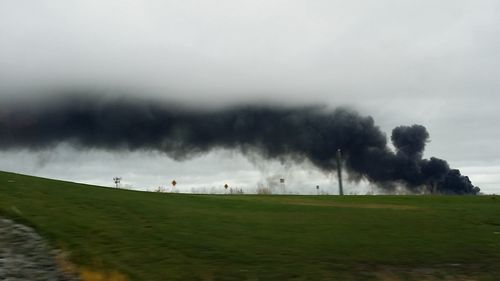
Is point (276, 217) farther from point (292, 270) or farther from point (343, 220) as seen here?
point (292, 270)

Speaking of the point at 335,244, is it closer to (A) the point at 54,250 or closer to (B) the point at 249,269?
(B) the point at 249,269

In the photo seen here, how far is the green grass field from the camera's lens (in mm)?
14133

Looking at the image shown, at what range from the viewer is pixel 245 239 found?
17.5 metres

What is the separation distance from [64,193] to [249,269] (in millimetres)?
10184

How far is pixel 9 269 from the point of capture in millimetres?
12719

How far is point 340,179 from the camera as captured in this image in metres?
61.9

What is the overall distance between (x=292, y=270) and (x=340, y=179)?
4845 cm

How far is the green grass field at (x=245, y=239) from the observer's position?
14.1 metres

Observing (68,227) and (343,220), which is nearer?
(68,227)

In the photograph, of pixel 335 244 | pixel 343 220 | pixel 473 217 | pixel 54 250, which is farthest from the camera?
pixel 473 217

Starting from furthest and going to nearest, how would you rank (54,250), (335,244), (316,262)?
1. (335,244)
2. (316,262)
3. (54,250)

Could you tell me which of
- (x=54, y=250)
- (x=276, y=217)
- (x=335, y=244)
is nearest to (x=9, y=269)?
(x=54, y=250)

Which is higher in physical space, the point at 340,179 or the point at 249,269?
the point at 340,179

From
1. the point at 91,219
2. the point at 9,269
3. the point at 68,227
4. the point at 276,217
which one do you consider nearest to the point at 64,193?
the point at 91,219
